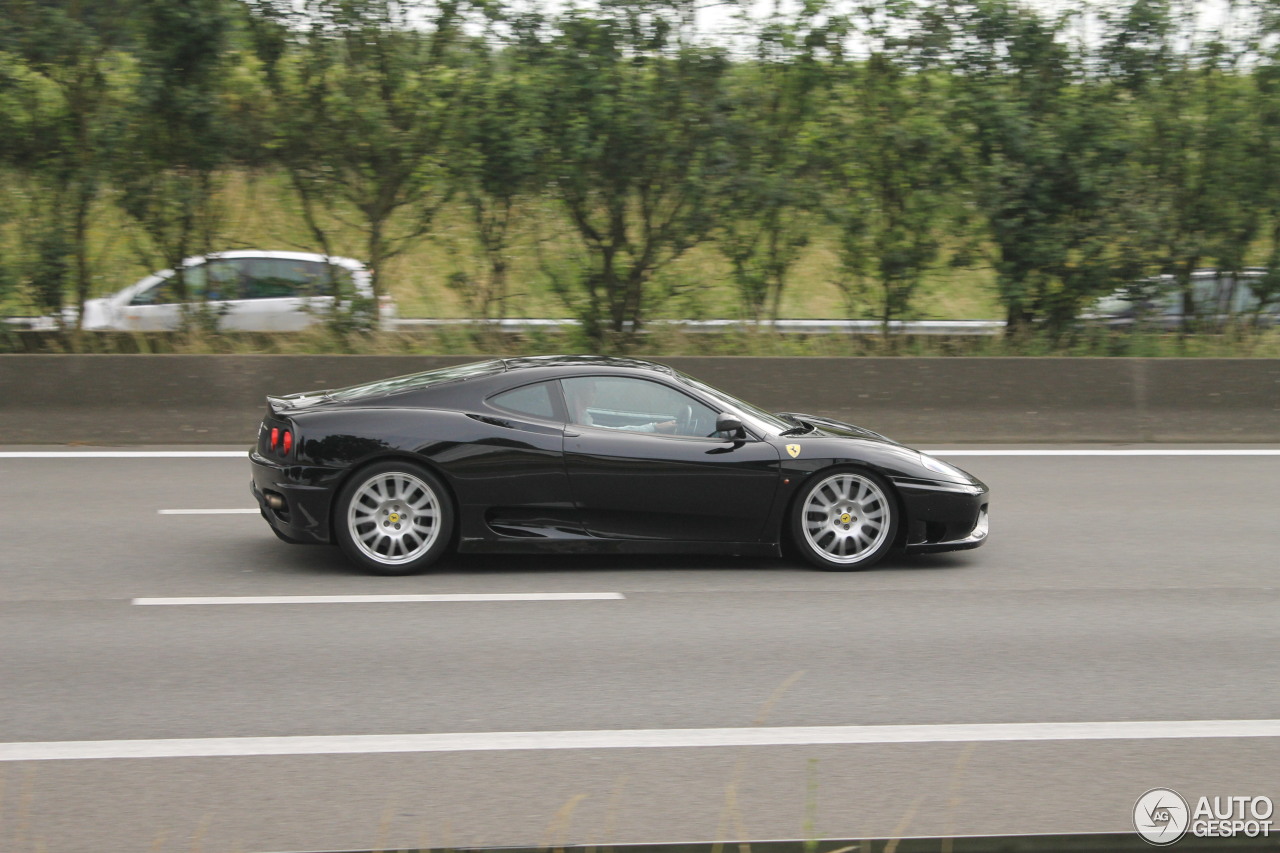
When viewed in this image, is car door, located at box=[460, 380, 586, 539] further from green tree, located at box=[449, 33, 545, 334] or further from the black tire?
green tree, located at box=[449, 33, 545, 334]

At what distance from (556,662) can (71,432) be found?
26.0 ft

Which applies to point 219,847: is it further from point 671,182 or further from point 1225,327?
point 1225,327

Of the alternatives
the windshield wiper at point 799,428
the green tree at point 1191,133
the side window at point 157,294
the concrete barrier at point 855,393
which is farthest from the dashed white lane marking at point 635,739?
the green tree at point 1191,133

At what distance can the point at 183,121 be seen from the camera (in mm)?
14016

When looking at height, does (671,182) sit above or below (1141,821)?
above

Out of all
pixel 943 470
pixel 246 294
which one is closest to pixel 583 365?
pixel 943 470

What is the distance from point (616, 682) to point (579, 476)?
80.4 inches

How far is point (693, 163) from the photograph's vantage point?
566 inches

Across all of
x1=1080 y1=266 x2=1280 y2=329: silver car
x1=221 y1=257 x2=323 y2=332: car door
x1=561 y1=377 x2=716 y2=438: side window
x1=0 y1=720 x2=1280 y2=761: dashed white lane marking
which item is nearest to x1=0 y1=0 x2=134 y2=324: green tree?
x1=221 y1=257 x2=323 y2=332: car door

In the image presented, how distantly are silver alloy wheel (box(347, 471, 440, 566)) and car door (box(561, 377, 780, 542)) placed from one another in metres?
0.82

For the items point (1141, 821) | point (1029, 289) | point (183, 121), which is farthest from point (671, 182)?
point (1141, 821)

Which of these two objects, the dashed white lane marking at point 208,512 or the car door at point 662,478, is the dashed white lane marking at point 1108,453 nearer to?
the car door at point 662,478

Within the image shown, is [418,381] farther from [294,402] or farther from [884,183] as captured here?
[884,183]

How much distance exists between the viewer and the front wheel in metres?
7.50
